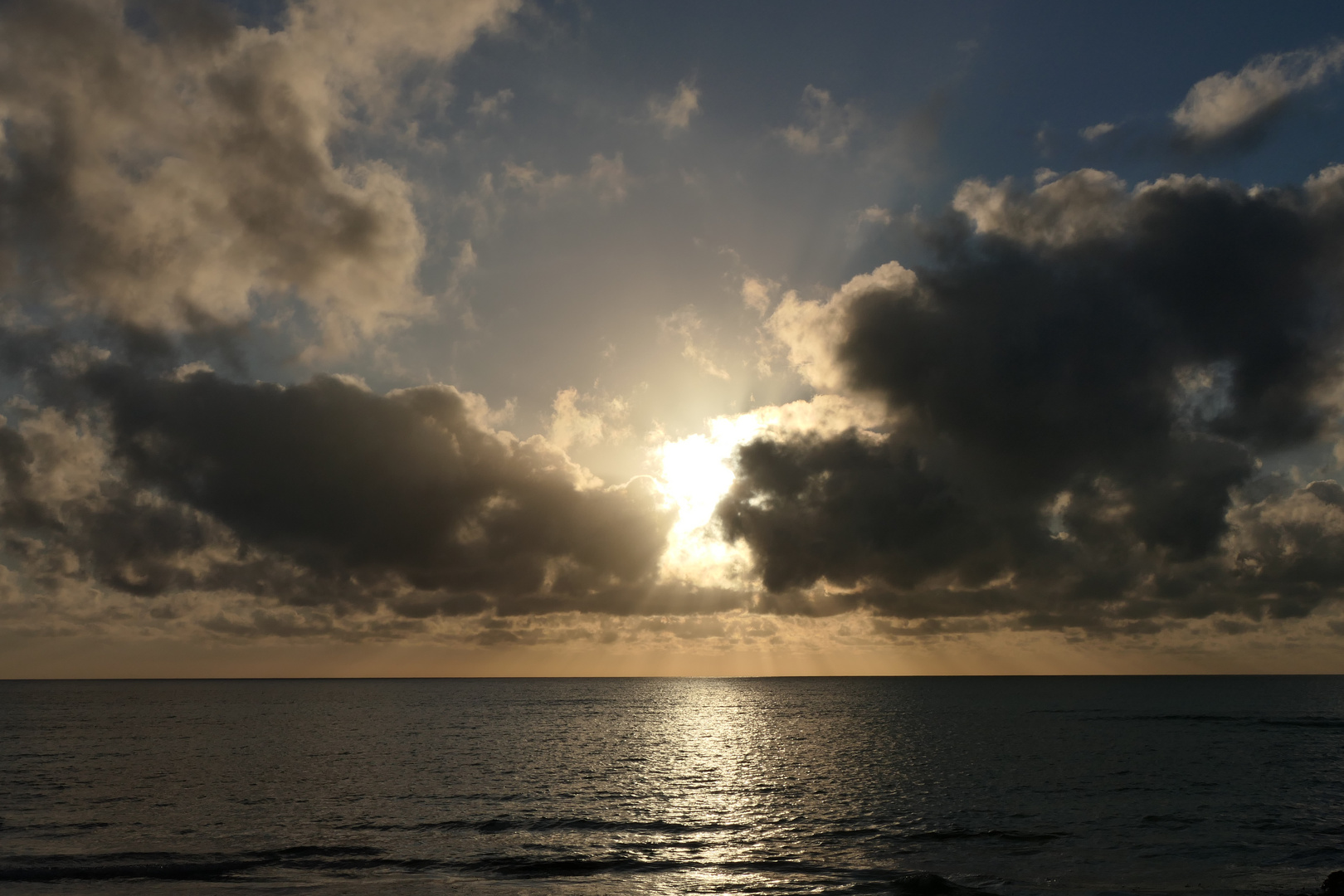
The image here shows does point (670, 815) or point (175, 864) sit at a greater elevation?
point (175, 864)

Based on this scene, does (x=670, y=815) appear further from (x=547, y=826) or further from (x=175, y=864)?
(x=175, y=864)

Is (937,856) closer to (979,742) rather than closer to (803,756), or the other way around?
(803,756)

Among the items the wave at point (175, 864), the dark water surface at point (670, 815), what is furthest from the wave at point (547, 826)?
the wave at point (175, 864)

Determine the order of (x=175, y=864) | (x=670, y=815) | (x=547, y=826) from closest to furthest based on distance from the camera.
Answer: (x=175, y=864)
(x=547, y=826)
(x=670, y=815)

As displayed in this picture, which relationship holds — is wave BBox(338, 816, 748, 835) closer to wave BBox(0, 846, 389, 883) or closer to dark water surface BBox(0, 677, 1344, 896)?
dark water surface BBox(0, 677, 1344, 896)

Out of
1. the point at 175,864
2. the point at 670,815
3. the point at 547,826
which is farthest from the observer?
the point at 670,815

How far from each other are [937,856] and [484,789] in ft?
130

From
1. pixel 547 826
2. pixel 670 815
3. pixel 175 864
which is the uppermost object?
pixel 175 864

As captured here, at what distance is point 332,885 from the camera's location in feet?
126

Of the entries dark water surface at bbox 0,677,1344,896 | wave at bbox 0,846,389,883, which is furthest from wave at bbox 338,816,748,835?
wave at bbox 0,846,389,883

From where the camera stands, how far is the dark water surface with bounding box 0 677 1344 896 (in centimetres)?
4034

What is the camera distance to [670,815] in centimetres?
5762

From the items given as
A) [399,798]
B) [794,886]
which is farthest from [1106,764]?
[399,798]

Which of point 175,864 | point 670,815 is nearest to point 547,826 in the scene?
point 670,815
